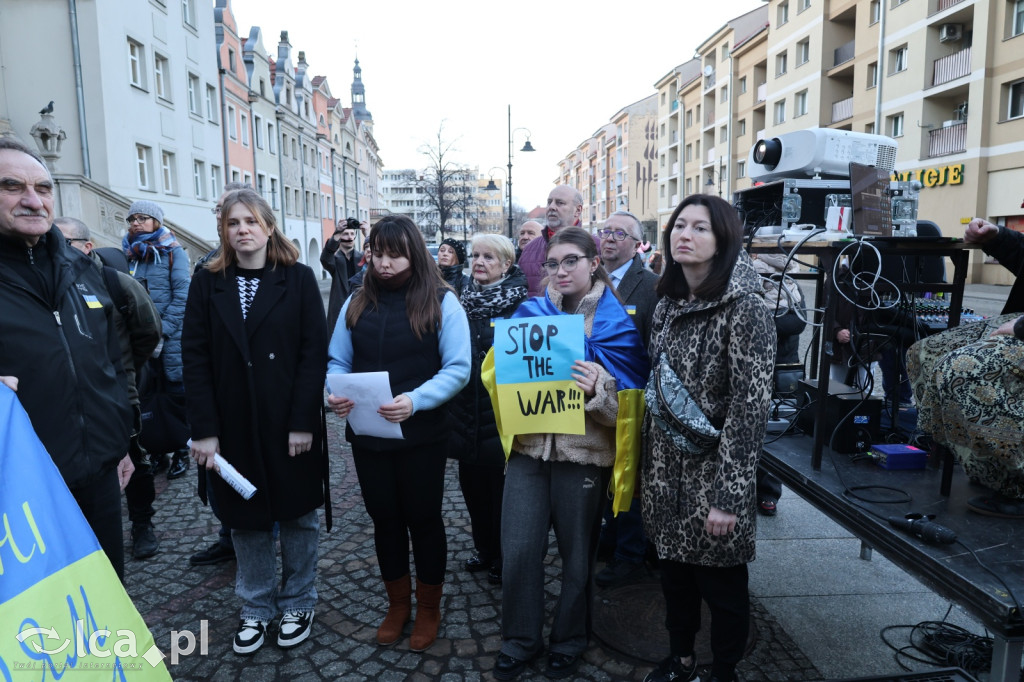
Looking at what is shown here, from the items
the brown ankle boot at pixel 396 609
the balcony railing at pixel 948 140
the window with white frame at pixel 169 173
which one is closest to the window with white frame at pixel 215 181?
the window with white frame at pixel 169 173

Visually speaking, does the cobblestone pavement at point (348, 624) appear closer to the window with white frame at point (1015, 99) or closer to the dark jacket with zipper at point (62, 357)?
the dark jacket with zipper at point (62, 357)

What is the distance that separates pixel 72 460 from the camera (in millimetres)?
2484

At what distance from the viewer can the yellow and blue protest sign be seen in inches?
113

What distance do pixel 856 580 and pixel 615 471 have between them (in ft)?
6.82

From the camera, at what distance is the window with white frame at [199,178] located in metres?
27.9

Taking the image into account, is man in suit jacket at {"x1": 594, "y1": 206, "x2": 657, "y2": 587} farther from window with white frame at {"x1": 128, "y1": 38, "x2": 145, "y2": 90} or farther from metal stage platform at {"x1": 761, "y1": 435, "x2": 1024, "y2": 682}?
window with white frame at {"x1": 128, "y1": 38, "x2": 145, "y2": 90}

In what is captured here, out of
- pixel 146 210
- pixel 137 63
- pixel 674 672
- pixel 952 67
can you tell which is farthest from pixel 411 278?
pixel 952 67

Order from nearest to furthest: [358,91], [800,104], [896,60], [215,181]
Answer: [896,60] → [215,181] → [800,104] → [358,91]

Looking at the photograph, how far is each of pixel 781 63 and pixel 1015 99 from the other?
1756 cm

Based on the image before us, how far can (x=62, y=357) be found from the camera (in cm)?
246

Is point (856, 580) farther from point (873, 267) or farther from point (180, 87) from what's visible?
point (180, 87)

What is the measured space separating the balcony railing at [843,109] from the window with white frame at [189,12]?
30885mm

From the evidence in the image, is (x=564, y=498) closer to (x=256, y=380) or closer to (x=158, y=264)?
(x=256, y=380)

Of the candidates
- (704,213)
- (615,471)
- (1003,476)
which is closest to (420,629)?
(615,471)
